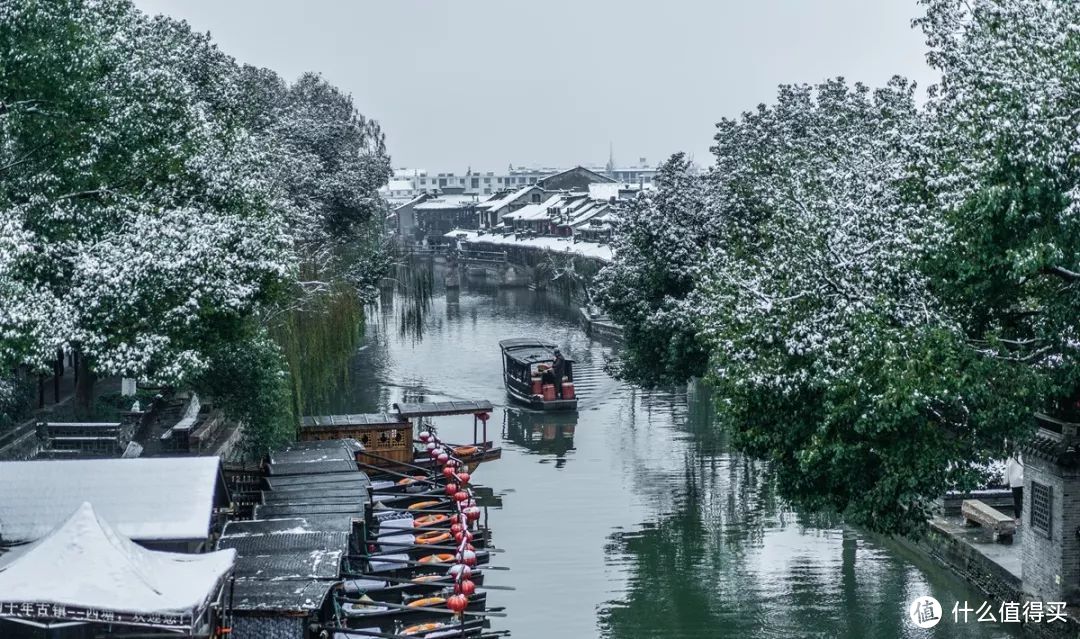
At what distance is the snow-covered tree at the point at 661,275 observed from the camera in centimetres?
3794

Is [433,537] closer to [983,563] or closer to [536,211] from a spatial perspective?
[983,563]

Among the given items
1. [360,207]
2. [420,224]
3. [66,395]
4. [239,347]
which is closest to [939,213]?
[239,347]

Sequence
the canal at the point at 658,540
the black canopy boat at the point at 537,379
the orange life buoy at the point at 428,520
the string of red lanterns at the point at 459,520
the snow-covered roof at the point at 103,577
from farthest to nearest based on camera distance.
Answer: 1. the black canopy boat at the point at 537,379
2. the orange life buoy at the point at 428,520
3. the canal at the point at 658,540
4. the string of red lanterns at the point at 459,520
5. the snow-covered roof at the point at 103,577

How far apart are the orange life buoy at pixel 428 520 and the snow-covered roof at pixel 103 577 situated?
10995 mm

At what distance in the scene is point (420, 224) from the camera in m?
158

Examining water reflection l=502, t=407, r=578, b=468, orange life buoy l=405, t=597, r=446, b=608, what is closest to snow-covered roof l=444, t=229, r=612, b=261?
water reflection l=502, t=407, r=578, b=468

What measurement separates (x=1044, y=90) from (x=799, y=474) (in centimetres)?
730

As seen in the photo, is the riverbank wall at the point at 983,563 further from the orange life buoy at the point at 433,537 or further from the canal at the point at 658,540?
the orange life buoy at the point at 433,537

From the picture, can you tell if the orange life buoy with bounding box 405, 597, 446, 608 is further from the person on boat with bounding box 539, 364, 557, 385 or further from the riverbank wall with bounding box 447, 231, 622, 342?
the riverbank wall with bounding box 447, 231, 622, 342

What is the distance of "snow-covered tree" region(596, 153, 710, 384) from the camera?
37.9 m

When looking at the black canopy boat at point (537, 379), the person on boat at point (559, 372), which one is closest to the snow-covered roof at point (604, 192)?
the black canopy boat at point (537, 379)

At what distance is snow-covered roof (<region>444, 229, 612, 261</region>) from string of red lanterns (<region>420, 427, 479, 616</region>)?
35493mm

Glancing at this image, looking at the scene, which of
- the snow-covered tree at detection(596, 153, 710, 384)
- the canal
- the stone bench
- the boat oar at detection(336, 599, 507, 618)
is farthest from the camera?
the snow-covered tree at detection(596, 153, 710, 384)

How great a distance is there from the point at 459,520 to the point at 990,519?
34.9ft
